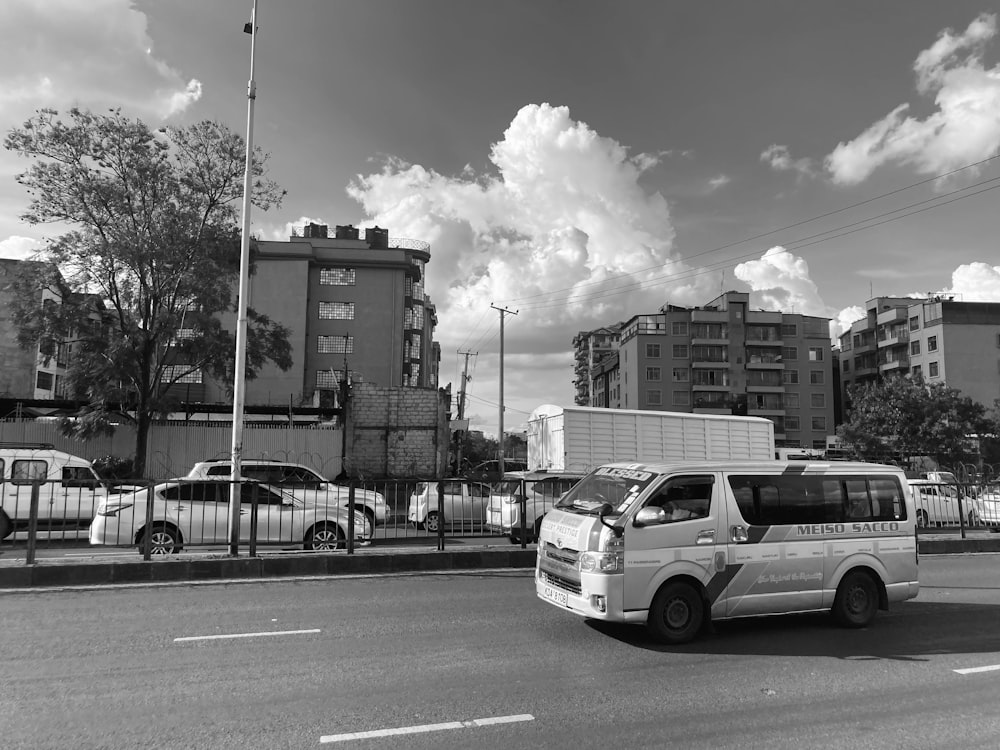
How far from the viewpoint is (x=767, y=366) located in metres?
75.9

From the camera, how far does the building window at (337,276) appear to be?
56.2 metres

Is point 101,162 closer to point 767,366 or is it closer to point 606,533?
point 606,533

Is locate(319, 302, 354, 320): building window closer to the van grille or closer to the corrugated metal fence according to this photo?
the corrugated metal fence

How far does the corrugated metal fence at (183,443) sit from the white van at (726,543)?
22519 millimetres

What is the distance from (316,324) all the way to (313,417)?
2098 cm

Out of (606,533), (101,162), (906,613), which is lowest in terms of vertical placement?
(906,613)

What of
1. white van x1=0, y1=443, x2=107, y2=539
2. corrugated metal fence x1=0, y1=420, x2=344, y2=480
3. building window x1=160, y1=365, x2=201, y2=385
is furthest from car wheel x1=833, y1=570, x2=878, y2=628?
corrugated metal fence x1=0, y1=420, x2=344, y2=480

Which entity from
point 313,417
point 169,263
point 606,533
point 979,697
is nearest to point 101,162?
point 169,263

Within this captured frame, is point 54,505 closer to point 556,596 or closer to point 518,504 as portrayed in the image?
point 518,504

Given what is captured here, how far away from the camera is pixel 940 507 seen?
51.5ft

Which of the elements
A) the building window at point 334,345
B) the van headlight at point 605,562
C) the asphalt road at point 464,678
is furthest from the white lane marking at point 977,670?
the building window at point 334,345

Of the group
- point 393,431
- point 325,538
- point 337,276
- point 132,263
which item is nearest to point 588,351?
point 337,276

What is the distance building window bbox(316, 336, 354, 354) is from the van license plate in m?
50.1

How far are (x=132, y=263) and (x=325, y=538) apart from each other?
1595cm
